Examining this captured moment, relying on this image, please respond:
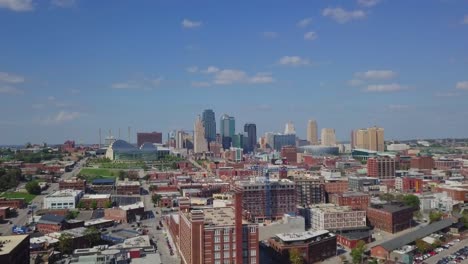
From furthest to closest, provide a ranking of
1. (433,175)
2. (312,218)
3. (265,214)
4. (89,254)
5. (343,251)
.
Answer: (433,175) < (265,214) < (312,218) < (343,251) < (89,254)

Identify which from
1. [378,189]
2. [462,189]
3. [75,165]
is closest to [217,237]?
[462,189]

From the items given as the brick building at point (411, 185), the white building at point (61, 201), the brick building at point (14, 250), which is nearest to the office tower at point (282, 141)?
the brick building at point (411, 185)

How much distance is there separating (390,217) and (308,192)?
689cm

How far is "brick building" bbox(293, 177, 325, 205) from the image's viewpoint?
101 feet

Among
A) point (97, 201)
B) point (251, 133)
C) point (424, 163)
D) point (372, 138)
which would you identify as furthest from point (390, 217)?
point (251, 133)

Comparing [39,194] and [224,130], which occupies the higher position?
[224,130]

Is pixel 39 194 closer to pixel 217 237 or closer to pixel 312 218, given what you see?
pixel 312 218

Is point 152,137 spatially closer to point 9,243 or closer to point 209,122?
point 209,122

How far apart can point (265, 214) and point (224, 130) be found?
301ft

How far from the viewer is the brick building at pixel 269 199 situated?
27312mm

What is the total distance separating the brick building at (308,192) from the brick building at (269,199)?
288 cm

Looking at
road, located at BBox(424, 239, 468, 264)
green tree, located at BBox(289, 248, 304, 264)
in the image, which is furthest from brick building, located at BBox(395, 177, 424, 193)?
green tree, located at BBox(289, 248, 304, 264)

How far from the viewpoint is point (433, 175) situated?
43.5 meters

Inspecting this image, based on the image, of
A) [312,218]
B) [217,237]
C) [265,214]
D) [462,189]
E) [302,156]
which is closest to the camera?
[217,237]
